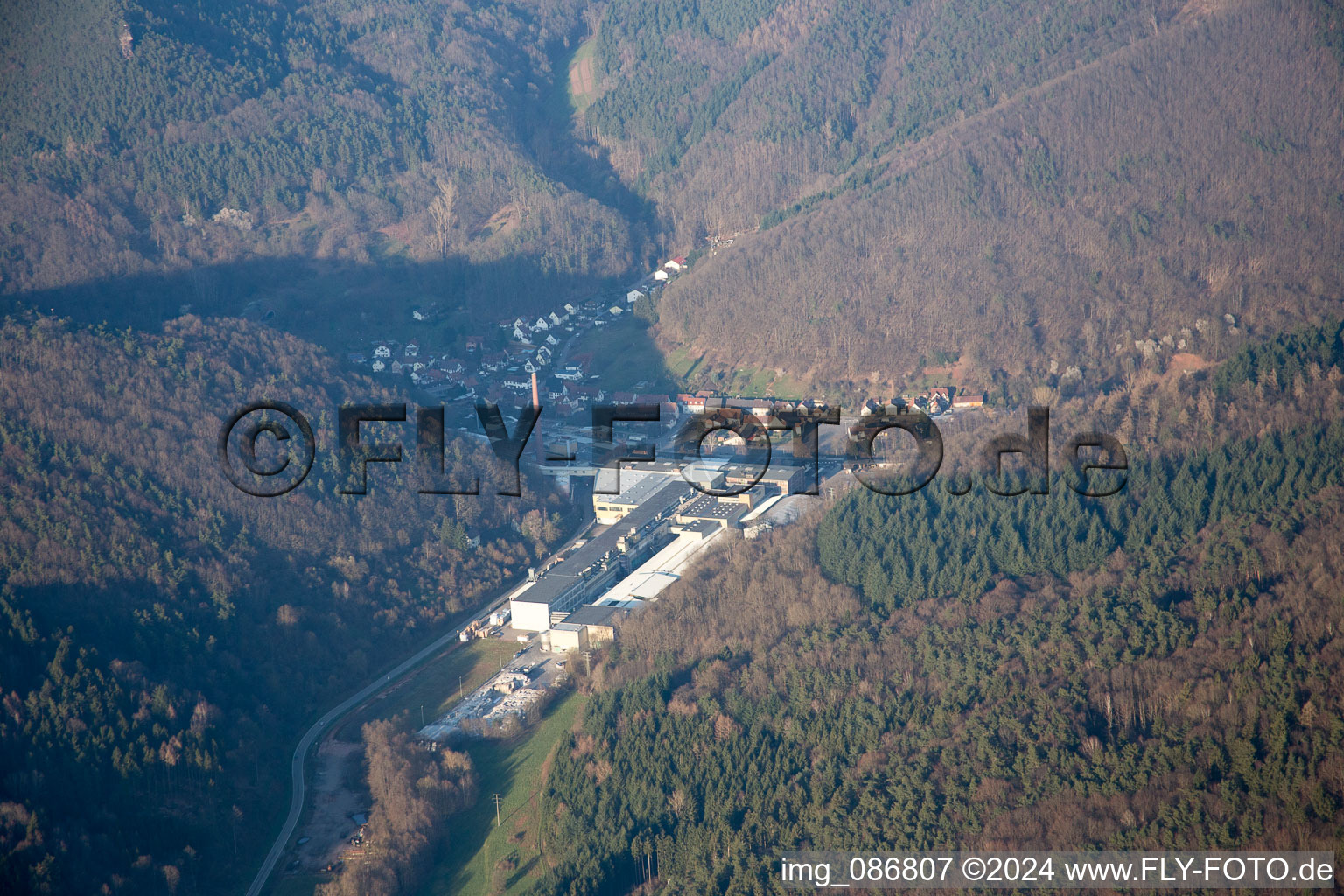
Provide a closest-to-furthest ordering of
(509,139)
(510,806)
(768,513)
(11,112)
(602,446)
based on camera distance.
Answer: (510,806) < (768,513) < (602,446) < (11,112) < (509,139)

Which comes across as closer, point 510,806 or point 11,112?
point 510,806

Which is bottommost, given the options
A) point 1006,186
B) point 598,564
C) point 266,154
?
point 598,564

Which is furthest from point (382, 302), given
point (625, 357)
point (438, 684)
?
point (438, 684)

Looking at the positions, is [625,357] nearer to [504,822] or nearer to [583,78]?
[504,822]

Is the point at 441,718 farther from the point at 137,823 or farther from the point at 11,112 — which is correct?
the point at 11,112

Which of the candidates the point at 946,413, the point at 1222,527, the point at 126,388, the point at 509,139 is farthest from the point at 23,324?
the point at 509,139

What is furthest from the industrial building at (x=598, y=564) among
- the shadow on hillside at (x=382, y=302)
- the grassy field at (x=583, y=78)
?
the grassy field at (x=583, y=78)

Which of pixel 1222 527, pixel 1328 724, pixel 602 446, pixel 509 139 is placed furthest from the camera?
pixel 509 139
